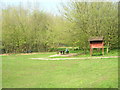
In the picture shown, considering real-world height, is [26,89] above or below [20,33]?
below

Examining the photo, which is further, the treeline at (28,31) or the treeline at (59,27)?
the treeline at (28,31)

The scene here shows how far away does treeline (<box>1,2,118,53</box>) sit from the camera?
2541 centimetres

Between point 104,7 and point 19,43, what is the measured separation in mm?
14200

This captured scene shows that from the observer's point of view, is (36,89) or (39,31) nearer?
(36,89)

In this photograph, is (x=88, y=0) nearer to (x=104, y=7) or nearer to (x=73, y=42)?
(x=104, y=7)

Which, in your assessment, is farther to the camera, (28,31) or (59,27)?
(28,31)

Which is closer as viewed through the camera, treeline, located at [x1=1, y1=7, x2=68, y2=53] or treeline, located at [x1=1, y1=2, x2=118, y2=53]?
treeline, located at [x1=1, y1=2, x2=118, y2=53]

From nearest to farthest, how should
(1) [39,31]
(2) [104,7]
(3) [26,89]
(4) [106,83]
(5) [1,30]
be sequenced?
1. (3) [26,89]
2. (4) [106,83]
3. (2) [104,7]
4. (5) [1,30]
5. (1) [39,31]

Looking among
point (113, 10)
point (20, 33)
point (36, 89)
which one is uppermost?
point (113, 10)

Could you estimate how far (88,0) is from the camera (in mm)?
26328

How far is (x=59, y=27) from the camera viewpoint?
32.2 metres

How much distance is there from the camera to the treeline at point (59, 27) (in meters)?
25.4

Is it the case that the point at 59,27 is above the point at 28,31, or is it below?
above

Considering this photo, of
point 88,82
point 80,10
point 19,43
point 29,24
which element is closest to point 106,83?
point 88,82
